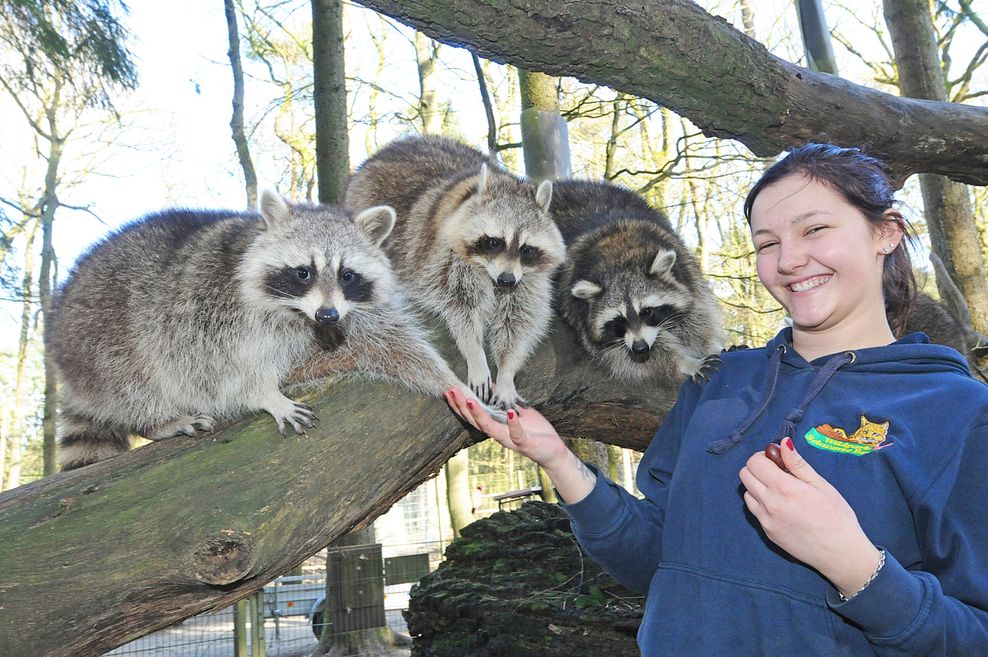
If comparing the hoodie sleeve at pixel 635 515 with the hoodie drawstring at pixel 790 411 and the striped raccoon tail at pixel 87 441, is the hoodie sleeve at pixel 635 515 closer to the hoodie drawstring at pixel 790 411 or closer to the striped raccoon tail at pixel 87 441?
the hoodie drawstring at pixel 790 411

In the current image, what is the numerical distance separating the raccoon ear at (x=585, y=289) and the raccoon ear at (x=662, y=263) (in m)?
0.26

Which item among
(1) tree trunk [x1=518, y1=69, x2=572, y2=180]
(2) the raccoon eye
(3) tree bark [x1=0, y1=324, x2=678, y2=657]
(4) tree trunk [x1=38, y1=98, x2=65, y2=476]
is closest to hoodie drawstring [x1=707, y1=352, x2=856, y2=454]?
(3) tree bark [x1=0, y1=324, x2=678, y2=657]

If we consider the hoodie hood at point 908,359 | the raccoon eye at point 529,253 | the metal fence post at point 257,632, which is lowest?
the metal fence post at point 257,632

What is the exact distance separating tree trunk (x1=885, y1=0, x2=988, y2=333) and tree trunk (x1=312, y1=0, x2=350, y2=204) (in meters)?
4.31

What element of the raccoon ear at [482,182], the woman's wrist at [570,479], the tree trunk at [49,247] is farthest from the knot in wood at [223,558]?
the tree trunk at [49,247]

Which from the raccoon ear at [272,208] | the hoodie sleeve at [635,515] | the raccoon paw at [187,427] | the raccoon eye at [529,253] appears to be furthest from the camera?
the raccoon eye at [529,253]

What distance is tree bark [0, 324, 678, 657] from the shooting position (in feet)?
6.22

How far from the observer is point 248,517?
205 centimetres

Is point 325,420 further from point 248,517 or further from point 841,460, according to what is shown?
point 841,460

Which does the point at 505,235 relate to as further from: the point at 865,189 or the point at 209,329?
the point at 865,189

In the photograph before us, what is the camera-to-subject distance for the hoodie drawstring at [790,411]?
1576mm

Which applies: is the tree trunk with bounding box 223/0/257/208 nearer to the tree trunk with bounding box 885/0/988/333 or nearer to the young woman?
the tree trunk with bounding box 885/0/988/333

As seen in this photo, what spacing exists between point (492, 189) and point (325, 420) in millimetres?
1489

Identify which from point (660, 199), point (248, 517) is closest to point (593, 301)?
point (248, 517)
